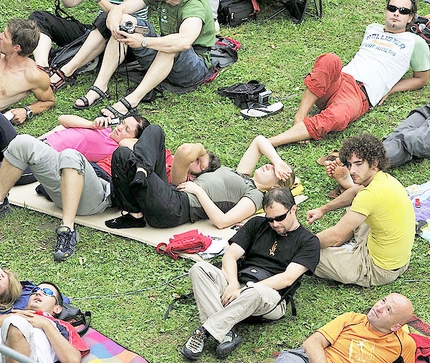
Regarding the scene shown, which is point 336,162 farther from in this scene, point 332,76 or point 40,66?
point 40,66

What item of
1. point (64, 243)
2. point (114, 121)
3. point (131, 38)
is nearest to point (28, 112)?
point (114, 121)

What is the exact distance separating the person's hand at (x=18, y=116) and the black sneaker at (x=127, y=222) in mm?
2120

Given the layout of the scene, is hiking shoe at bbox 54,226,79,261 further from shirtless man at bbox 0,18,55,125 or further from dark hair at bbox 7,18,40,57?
dark hair at bbox 7,18,40,57

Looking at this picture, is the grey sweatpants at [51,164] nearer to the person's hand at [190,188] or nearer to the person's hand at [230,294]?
the person's hand at [190,188]

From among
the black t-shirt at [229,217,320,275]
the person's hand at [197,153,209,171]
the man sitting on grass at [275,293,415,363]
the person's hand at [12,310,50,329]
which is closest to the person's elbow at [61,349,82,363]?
the person's hand at [12,310,50,329]

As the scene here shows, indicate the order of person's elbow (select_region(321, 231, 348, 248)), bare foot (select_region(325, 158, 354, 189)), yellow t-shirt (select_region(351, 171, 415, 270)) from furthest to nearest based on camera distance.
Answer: bare foot (select_region(325, 158, 354, 189)) → person's elbow (select_region(321, 231, 348, 248)) → yellow t-shirt (select_region(351, 171, 415, 270))

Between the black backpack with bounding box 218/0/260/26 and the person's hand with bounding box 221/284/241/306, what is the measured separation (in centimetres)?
543

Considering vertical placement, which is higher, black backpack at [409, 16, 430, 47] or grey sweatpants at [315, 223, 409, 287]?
grey sweatpants at [315, 223, 409, 287]

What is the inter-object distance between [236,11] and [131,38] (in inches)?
93.9

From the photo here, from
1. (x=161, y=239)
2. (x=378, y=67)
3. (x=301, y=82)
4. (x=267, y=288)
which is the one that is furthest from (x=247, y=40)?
(x=267, y=288)

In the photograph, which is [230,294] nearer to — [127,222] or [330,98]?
[127,222]

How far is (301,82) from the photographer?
931cm

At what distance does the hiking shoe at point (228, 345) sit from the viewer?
5.55 meters

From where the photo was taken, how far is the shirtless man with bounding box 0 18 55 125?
27.4 ft
